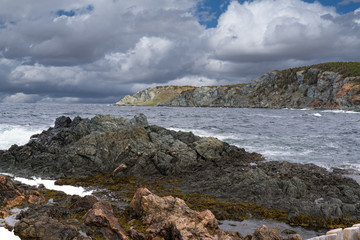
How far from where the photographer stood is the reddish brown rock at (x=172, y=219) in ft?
31.0

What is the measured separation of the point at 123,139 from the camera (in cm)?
2330

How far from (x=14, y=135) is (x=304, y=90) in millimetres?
144253

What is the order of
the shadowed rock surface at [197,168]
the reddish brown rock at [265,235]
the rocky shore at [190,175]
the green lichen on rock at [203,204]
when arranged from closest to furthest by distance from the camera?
the reddish brown rock at [265,235], the green lichen on rock at [203,204], the rocky shore at [190,175], the shadowed rock surface at [197,168]

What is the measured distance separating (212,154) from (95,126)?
39.2ft

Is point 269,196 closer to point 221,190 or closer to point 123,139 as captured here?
point 221,190

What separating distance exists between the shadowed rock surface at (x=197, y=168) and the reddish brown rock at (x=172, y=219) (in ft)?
14.9

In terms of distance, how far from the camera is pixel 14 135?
116 feet

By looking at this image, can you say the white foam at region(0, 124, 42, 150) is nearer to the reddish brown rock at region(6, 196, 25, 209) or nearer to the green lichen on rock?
the green lichen on rock

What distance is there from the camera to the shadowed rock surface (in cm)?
1474

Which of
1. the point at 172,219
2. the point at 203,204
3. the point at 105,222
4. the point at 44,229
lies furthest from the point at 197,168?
the point at 44,229

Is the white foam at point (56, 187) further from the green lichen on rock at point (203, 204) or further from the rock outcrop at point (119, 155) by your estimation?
the rock outcrop at point (119, 155)

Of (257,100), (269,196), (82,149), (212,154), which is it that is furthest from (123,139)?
(257,100)

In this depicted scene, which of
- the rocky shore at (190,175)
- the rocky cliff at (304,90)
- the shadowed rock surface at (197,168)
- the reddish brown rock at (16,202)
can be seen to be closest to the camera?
the reddish brown rock at (16,202)

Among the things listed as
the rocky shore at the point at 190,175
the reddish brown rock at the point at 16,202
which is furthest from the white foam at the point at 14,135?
the reddish brown rock at the point at 16,202
